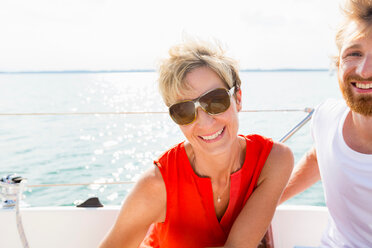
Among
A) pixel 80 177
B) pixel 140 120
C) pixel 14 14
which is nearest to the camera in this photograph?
pixel 80 177

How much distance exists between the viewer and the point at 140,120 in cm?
1564

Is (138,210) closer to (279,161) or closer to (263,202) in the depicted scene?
(263,202)

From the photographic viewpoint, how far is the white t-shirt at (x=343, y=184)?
1190 millimetres

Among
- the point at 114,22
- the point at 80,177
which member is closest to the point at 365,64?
the point at 80,177

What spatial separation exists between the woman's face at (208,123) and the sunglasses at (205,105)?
0.02 meters

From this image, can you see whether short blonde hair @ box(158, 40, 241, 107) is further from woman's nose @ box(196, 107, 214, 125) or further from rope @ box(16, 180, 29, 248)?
rope @ box(16, 180, 29, 248)

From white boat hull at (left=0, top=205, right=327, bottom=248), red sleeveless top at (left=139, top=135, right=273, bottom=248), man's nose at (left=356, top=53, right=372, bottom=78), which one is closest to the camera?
man's nose at (left=356, top=53, right=372, bottom=78)

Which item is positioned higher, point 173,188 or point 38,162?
point 173,188

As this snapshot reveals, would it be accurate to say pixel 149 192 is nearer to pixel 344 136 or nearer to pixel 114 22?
pixel 344 136

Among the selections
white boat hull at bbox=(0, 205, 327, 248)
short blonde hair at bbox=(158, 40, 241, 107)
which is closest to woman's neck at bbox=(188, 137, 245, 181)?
short blonde hair at bbox=(158, 40, 241, 107)

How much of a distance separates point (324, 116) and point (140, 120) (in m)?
14.5

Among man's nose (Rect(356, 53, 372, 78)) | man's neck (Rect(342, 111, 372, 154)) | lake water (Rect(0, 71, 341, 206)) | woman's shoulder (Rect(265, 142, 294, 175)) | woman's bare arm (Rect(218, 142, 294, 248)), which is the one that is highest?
man's nose (Rect(356, 53, 372, 78))

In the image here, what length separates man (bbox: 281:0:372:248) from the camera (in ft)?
3.91

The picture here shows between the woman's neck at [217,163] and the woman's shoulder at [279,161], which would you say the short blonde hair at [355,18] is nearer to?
the woman's shoulder at [279,161]
